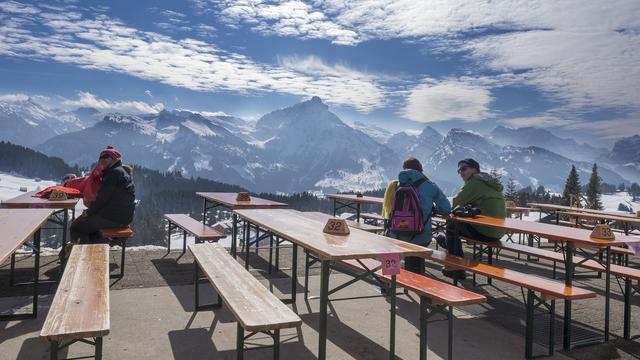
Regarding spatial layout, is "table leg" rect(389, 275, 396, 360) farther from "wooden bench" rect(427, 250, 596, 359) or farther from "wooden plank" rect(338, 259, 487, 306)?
"wooden bench" rect(427, 250, 596, 359)

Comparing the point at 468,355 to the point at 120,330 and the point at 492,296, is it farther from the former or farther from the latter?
the point at 120,330

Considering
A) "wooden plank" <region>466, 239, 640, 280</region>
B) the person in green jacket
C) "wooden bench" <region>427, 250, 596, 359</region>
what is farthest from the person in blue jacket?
"wooden bench" <region>427, 250, 596, 359</region>

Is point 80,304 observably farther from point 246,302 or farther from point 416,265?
point 416,265

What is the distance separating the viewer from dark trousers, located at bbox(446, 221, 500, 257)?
26.8ft

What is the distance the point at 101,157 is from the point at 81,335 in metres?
5.19

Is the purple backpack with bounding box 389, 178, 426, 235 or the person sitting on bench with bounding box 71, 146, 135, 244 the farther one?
the person sitting on bench with bounding box 71, 146, 135, 244

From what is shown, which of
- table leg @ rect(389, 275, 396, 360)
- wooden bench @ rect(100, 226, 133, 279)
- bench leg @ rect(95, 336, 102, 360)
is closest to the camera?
bench leg @ rect(95, 336, 102, 360)

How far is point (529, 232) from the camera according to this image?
6.30 meters

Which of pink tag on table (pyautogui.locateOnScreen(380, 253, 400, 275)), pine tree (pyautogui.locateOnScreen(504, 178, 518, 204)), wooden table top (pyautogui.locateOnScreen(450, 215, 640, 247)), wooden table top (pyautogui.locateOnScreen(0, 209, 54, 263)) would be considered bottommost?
pine tree (pyautogui.locateOnScreen(504, 178, 518, 204))

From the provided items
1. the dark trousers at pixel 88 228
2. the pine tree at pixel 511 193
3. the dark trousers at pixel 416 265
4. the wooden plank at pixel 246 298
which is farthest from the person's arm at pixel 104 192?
the pine tree at pixel 511 193

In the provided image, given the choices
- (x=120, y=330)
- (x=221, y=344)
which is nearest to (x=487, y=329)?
(x=221, y=344)

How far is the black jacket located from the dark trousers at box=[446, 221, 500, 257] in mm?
5567

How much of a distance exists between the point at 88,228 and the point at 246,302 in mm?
4812

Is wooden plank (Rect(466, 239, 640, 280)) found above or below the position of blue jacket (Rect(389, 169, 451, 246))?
below
